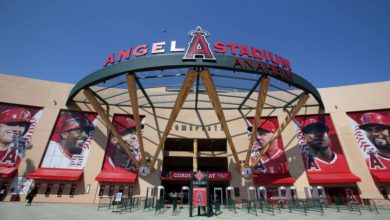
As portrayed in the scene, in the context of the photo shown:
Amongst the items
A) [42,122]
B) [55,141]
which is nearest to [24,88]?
[42,122]

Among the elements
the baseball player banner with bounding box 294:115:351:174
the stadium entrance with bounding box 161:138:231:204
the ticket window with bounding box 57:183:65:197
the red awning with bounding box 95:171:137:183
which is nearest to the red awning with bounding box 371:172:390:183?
the baseball player banner with bounding box 294:115:351:174

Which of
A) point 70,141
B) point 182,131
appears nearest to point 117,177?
point 70,141

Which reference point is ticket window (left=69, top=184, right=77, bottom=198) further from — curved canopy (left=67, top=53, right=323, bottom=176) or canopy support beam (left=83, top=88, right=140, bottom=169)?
curved canopy (left=67, top=53, right=323, bottom=176)

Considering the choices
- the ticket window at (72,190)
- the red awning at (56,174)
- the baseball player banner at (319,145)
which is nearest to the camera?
the red awning at (56,174)

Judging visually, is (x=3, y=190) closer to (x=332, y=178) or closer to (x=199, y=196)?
(x=199, y=196)

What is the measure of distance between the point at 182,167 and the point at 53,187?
22.2 metres

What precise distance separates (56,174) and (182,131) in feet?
63.0

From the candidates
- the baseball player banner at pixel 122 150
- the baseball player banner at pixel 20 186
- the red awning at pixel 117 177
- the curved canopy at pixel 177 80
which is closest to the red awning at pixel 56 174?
the baseball player banner at pixel 20 186

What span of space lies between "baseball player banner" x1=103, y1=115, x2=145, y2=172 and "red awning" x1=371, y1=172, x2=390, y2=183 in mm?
34578

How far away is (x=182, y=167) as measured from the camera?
42625 mm

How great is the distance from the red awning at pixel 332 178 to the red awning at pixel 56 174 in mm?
33459

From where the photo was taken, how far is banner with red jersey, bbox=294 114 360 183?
29.5 metres

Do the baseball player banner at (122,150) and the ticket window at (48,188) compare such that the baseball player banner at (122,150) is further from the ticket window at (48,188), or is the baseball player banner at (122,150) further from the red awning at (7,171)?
the red awning at (7,171)

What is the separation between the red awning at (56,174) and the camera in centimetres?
2748
